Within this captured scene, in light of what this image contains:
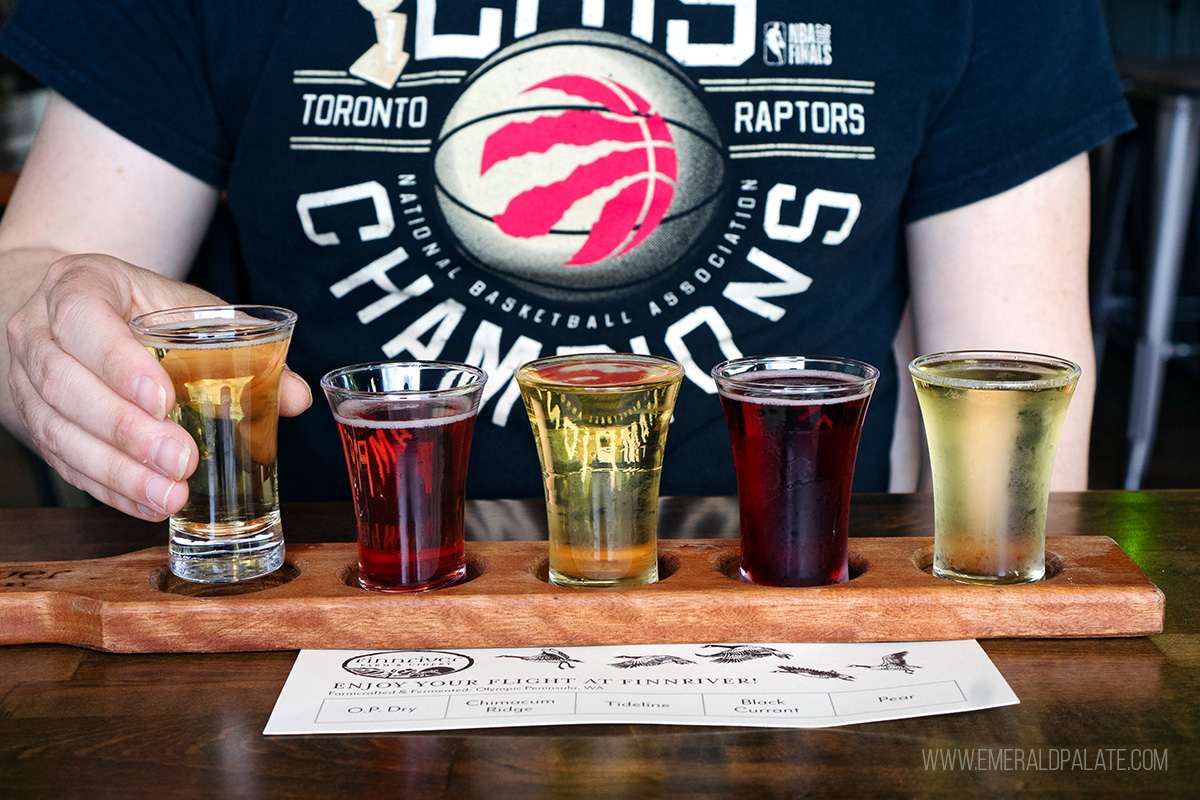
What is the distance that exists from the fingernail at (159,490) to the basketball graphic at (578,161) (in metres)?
0.56

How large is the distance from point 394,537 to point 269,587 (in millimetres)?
116

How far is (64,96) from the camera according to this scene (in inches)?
50.3

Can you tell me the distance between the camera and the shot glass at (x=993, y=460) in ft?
2.52

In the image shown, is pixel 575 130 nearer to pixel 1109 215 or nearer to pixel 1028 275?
pixel 1028 275

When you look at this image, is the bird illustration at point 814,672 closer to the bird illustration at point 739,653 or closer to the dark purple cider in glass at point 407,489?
the bird illustration at point 739,653

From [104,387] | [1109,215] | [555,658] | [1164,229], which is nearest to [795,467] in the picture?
[555,658]

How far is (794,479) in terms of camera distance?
0.76 meters

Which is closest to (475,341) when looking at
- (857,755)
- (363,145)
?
(363,145)

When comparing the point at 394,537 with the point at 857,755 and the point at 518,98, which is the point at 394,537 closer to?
the point at 857,755

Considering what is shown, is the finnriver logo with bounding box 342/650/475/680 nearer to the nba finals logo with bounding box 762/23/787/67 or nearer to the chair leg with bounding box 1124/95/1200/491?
the nba finals logo with bounding box 762/23/787/67

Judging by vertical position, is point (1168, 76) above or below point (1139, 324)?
above

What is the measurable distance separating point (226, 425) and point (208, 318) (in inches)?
4.2

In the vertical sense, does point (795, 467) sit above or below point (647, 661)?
above

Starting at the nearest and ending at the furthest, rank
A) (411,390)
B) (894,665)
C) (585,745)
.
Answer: (585,745) < (894,665) < (411,390)
